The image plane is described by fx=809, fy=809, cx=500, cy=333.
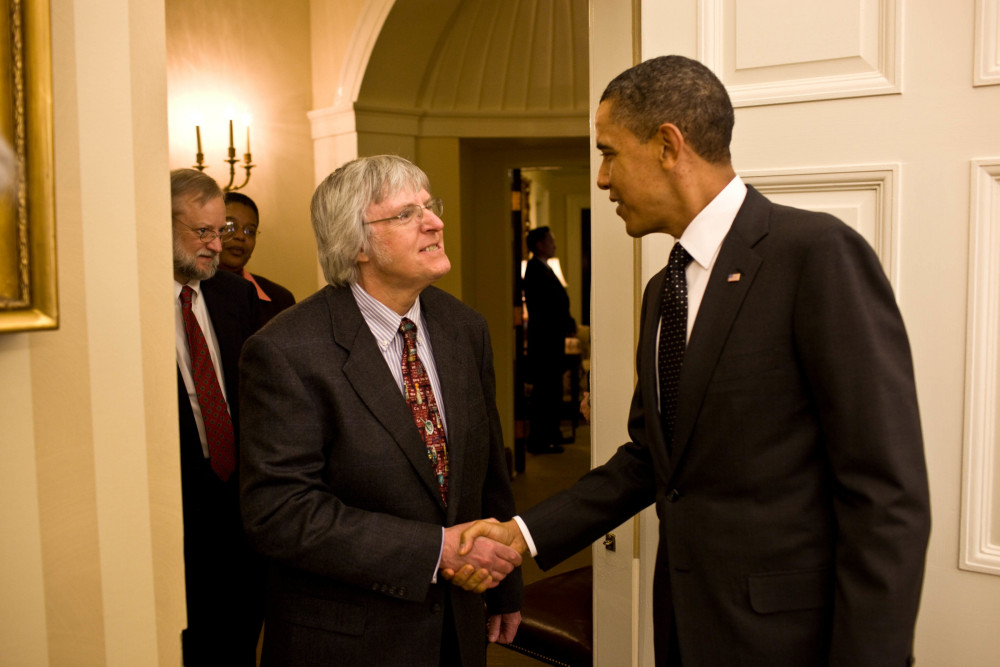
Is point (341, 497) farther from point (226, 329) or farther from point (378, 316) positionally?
point (226, 329)

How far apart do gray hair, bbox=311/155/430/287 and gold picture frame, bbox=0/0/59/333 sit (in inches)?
25.8

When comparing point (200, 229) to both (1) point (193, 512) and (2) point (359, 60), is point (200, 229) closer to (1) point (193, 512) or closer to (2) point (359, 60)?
(1) point (193, 512)

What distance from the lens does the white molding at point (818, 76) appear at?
1439 mm

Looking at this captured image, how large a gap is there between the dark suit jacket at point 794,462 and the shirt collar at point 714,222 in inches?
1.0

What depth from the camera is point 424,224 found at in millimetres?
1716

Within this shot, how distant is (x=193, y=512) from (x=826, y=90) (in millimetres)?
1795

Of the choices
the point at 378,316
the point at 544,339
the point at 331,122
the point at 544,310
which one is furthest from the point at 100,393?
the point at 544,339

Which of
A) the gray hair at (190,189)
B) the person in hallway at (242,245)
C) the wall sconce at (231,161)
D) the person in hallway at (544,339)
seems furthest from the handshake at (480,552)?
the person in hallway at (544,339)

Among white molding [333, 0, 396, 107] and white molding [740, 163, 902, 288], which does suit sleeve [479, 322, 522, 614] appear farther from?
white molding [333, 0, 396, 107]

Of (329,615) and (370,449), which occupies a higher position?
(370,449)

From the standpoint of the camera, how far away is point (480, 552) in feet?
5.28

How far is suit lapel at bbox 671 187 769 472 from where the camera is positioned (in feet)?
4.14

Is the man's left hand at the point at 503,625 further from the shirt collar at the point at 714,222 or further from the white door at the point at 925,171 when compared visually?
the shirt collar at the point at 714,222

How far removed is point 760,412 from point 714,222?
331 mm
